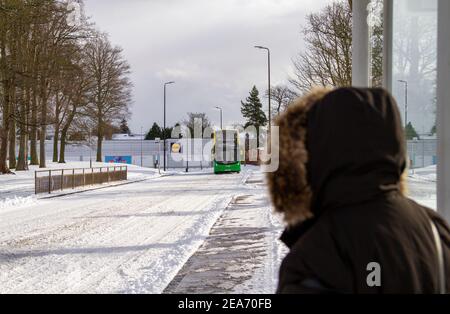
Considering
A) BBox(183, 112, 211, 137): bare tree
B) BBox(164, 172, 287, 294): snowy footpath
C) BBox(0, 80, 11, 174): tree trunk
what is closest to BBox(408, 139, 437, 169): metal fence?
BBox(164, 172, 287, 294): snowy footpath

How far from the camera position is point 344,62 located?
21234 millimetres

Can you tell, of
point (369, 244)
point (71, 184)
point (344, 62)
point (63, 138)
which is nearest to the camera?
point (369, 244)

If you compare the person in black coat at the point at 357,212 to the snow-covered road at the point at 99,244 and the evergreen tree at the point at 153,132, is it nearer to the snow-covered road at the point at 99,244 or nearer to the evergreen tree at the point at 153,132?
the snow-covered road at the point at 99,244

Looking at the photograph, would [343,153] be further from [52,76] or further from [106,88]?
[106,88]

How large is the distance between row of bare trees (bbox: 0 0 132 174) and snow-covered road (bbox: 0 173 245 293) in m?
8.43

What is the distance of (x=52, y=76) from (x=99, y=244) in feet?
73.0

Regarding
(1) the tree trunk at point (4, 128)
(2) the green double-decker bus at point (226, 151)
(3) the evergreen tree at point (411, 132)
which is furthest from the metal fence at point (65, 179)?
(3) the evergreen tree at point (411, 132)

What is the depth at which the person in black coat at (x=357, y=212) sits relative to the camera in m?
1.52

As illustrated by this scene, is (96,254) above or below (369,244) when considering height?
below

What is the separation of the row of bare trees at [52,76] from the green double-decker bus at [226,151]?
36.2ft

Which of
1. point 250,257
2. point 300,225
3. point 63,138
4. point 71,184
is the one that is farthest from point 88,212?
point 63,138
